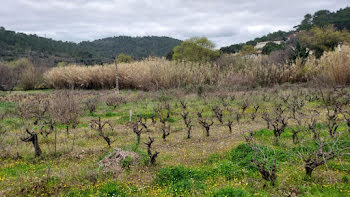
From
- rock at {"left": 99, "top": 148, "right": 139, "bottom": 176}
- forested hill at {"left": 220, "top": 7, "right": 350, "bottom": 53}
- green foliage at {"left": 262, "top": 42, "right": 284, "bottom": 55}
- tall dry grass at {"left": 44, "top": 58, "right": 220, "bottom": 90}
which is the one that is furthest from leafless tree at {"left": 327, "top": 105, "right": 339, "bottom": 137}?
forested hill at {"left": 220, "top": 7, "right": 350, "bottom": 53}

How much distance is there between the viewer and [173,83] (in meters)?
16.4

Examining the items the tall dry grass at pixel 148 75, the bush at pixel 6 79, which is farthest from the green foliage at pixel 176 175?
the bush at pixel 6 79

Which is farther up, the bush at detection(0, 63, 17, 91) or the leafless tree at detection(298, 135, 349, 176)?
the bush at detection(0, 63, 17, 91)

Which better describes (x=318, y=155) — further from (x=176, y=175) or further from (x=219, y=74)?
(x=219, y=74)

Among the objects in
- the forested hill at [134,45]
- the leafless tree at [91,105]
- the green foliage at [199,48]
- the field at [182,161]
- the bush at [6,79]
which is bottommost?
the field at [182,161]

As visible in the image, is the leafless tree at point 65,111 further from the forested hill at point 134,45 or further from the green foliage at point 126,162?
the forested hill at point 134,45

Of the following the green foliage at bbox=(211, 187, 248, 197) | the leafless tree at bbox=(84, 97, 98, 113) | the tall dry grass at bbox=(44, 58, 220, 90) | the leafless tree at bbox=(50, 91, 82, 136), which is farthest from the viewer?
the tall dry grass at bbox=(44, 58, 220, 90)

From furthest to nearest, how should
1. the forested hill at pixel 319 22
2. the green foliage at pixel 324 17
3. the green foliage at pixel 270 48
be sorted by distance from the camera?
the green foliage at pixel 324 17 < the forested hill at pixel 319 22 < the green foliage at pixel 270 48

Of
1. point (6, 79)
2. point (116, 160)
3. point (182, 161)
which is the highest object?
point (6, 79)

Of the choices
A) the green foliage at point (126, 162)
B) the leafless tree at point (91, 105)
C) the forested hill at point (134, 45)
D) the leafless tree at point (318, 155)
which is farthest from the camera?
the forested hill at point (134, 45)

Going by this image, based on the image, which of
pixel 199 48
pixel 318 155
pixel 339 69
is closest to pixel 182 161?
→ pixel 318 155

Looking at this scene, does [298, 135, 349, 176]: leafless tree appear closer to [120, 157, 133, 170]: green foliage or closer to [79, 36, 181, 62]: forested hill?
[120, 157, 133, 170]: green foliage

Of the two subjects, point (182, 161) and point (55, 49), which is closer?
point (182, 161)

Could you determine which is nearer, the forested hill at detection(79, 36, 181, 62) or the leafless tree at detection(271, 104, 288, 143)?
the leafless tree at detection(271, 104, 288, 143)
